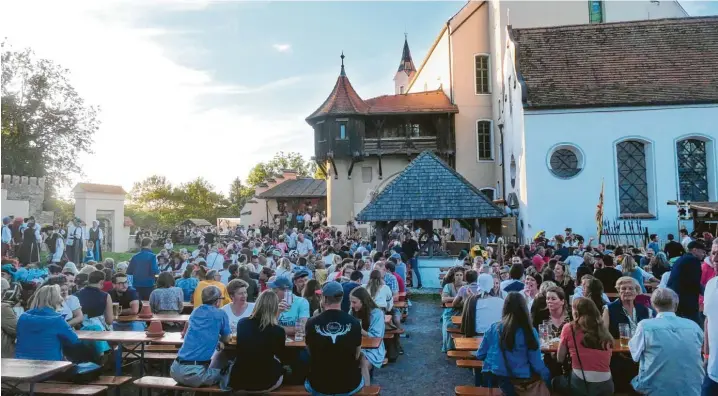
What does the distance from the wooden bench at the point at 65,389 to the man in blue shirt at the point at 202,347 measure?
807 millimetres

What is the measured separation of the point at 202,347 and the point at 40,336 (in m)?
1.80

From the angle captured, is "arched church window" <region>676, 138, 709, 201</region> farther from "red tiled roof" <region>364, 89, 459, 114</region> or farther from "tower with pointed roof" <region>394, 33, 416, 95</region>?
"tower with pointed roof" <region>394, 33, 416, 95</region>

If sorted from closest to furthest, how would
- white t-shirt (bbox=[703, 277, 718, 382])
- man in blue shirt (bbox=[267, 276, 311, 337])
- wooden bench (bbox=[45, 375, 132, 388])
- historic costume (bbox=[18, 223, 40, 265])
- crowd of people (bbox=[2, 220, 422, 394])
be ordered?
white t-shirt (bbox=[703, 277, 718, 382])
crowd of people (bbox=[2, 220, 422, 394])
wooden bench (bbox=[45, 375, 132, 388])
man in blue shirt (bbox=[267, 276, 311, 337])
historic costume (bbox=[18, 223, 40, 265])

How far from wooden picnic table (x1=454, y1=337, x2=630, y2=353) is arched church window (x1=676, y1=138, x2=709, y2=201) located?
58.4 ft

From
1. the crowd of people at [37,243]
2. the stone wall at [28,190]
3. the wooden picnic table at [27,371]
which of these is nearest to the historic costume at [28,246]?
the crowd of people at [37,243]

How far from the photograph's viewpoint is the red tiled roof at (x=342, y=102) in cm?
3064

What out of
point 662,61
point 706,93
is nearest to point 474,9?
point 662,61

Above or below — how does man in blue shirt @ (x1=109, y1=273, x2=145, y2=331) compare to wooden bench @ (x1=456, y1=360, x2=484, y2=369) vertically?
above

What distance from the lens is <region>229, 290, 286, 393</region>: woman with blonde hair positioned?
17.4 ft

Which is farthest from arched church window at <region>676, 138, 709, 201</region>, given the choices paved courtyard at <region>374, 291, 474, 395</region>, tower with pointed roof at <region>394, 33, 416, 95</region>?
tower with pointed roof at <region>394, 33, 416, 95</region>

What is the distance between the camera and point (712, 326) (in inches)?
183

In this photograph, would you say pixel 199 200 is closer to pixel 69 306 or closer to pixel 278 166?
pixel 278 166

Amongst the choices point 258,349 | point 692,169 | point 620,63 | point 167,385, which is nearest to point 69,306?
point 167,385

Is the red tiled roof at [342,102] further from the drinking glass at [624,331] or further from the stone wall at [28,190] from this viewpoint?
the drinking glass at [624,331]
